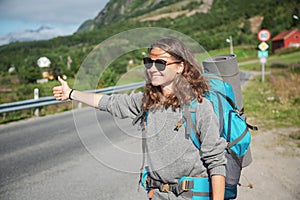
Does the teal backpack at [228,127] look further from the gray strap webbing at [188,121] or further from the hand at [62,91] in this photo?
the hand at [62,91]

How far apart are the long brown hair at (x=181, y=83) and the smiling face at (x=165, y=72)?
0.07 feet

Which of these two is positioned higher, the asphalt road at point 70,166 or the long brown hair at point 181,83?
the long brown hair at point 181,83

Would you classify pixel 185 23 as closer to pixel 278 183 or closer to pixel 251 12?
pixel 251 12

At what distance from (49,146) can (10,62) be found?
71.2 meters

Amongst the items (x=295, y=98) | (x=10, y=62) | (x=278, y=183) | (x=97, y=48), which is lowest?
(x=278, y=183)

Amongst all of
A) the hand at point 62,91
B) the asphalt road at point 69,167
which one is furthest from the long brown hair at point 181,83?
the hand at point 62,91

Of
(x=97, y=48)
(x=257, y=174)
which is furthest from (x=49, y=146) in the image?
(x=97, y=48)

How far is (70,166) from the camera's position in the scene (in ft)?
18.3

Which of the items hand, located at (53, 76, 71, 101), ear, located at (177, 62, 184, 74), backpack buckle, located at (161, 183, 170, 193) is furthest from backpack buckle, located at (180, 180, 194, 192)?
hand, located at (53, 76, 71, 101)

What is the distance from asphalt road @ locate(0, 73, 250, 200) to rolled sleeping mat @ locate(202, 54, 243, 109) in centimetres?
68

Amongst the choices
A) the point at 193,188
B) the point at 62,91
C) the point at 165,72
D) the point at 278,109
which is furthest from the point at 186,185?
the point at 278,109

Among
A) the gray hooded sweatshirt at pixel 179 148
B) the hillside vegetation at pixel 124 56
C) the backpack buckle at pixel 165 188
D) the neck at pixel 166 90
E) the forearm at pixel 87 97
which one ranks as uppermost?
the hillside vegetation at pixel 124 56

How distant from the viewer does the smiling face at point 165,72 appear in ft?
6.39

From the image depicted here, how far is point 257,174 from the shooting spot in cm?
480
